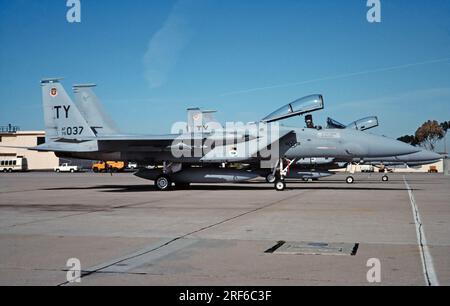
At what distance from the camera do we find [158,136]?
18.9 meters

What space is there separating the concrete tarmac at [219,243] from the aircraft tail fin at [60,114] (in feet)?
27.6

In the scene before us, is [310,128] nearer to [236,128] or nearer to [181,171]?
[236,128]

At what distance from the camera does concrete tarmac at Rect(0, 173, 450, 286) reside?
498 centimetres

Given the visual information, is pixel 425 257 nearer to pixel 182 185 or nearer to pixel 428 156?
pixel 182 185

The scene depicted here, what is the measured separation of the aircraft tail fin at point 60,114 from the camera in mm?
20094

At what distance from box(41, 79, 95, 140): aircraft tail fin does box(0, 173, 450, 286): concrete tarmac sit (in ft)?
27.6

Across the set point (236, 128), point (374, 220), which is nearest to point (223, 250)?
point (374, 220)

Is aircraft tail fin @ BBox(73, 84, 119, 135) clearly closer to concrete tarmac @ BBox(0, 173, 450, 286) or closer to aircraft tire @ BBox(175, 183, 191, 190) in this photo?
aircraft tire @ BBox(175, 183, 191, 190)

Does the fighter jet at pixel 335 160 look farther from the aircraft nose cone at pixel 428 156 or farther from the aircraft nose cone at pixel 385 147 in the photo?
the aircraft nose cone at pixel 385 147

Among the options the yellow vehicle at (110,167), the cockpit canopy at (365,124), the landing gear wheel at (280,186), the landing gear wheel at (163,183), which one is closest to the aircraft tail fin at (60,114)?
the landing gear wheel at (163,183)

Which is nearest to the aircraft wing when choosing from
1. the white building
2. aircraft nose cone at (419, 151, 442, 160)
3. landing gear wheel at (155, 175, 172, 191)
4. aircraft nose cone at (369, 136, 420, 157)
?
landing gear wheel at (155, 175, 172, 191)

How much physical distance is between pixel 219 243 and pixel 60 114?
15297mm

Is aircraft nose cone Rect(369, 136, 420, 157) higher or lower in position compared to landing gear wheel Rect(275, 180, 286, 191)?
higher
